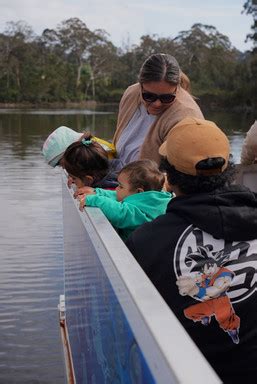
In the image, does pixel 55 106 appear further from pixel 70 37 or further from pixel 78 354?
pixel 78 354

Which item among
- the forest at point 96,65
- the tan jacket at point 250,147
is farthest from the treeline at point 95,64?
the tan jacket at point 250,147

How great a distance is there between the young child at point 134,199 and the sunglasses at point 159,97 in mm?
504

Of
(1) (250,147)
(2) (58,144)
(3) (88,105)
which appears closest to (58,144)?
(2) (58,144)

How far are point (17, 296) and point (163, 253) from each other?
4613 millimetres

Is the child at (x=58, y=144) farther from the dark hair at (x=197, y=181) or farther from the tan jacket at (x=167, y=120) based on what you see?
the dark hair at (x=197, y=181)

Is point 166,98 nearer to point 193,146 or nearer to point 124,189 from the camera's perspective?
point 124,189

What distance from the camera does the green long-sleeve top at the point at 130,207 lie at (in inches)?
95.3

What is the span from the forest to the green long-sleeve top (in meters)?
55.4

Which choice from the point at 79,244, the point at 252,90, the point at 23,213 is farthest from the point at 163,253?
the point at 252,90

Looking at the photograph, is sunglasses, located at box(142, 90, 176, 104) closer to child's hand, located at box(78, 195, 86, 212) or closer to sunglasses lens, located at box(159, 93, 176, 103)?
sunglasses lens, located at box(159, 93, 176, 103)

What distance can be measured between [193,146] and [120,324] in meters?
0.52

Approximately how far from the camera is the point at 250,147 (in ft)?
12.3

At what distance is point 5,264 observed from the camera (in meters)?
7.25

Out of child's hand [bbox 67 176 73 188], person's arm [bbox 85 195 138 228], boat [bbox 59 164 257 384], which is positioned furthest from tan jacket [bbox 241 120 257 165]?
person's arm [bbox 85 195 138 228]
